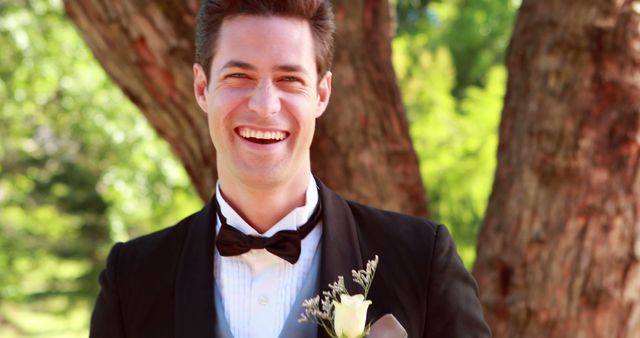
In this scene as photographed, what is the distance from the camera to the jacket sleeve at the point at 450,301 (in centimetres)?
240

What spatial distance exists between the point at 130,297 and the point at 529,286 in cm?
184

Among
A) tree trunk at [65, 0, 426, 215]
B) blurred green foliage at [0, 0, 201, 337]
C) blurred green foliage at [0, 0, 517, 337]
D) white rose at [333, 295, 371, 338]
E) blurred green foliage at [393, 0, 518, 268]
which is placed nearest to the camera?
white rose at [333, 295, 371, 338]

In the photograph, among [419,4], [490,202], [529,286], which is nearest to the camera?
[529,286]

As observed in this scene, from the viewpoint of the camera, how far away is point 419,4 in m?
14.0

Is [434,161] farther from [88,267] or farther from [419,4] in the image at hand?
[88,267]

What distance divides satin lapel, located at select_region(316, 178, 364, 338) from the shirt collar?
40 mm

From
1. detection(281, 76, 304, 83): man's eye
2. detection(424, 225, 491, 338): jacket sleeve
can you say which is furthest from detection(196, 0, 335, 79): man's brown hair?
detection(424, 225, 491, 338): jacket sleeve

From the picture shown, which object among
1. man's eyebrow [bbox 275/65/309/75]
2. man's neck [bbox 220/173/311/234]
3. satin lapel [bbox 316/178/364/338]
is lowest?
satin lapel [bbox 316/178/364/338]

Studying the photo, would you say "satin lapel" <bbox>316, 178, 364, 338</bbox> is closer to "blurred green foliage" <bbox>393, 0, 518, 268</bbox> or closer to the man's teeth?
the man's teeth

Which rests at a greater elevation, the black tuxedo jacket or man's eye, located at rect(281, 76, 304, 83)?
man's eye, located at rect(281, 76, 304, 83)

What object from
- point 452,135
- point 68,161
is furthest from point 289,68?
point 68,161

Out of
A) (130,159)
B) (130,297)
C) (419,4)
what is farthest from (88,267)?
(130,297)

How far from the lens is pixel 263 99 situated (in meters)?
2.35

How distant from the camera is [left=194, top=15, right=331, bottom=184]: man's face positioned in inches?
93.2
